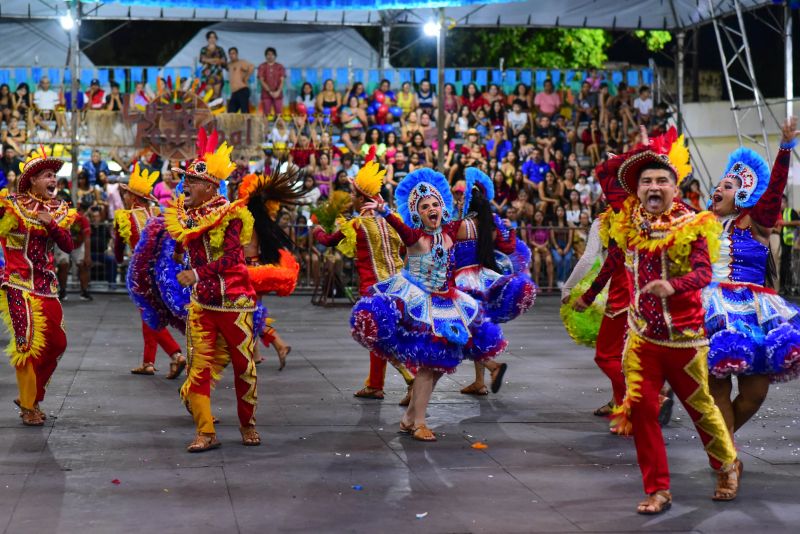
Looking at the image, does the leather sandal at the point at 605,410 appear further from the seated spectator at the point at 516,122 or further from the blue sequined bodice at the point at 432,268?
the seated spectator at the point at 516,122

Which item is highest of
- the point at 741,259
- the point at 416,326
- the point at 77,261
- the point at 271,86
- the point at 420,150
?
the point at 271,86

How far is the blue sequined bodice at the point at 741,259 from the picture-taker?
23.4 feet

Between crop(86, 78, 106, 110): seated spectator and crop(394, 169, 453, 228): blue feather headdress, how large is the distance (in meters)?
15.7

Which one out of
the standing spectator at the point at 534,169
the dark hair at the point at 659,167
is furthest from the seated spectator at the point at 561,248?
the dark hair at the point at 659,167

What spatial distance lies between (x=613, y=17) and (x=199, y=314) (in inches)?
735

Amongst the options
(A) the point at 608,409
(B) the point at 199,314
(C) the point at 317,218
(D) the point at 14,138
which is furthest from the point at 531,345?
(D) the point at 14,138

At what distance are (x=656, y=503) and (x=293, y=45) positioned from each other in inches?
864

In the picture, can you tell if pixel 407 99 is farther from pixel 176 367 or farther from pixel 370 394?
pixel 370 394

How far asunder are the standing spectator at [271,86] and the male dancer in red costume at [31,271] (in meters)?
15.5

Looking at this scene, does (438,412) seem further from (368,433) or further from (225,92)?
(225,92)

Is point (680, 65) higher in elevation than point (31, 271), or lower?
higher

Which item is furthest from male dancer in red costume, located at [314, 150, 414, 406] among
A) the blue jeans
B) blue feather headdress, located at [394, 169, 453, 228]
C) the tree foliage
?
the tree foliage

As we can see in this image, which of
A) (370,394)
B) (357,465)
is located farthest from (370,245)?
(357,465)

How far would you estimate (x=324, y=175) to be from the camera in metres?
21.0
